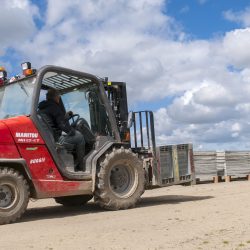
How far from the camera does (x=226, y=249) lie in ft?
17.7

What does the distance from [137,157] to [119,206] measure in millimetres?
1060

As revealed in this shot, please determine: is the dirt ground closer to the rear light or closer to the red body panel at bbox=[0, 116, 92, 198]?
the red body panel at bbox=[0, 116, 92, 198]

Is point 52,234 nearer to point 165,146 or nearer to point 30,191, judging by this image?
point 30,191

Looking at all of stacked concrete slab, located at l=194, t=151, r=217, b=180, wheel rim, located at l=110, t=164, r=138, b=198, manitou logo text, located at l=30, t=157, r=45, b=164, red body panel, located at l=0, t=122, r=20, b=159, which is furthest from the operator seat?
stacked concrete slab, located at l=194, t=151, r=217, b=180

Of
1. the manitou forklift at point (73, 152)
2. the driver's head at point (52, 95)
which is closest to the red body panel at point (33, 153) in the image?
the manitou forklift at point (73, 152)

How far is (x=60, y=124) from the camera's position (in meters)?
8.65

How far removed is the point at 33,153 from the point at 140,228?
2.37 meters

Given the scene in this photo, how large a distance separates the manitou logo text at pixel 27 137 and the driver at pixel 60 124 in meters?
0.58

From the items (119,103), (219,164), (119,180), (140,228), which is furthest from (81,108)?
(219,164)

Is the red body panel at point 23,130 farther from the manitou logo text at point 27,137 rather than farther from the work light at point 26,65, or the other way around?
the work light at point 26,65

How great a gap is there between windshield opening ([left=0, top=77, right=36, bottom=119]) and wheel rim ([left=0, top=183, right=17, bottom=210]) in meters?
1.28

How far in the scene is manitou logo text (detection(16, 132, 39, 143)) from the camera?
26.1 ft

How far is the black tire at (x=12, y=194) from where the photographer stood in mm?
7680

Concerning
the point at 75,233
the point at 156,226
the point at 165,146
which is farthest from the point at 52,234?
the point at 165,146
